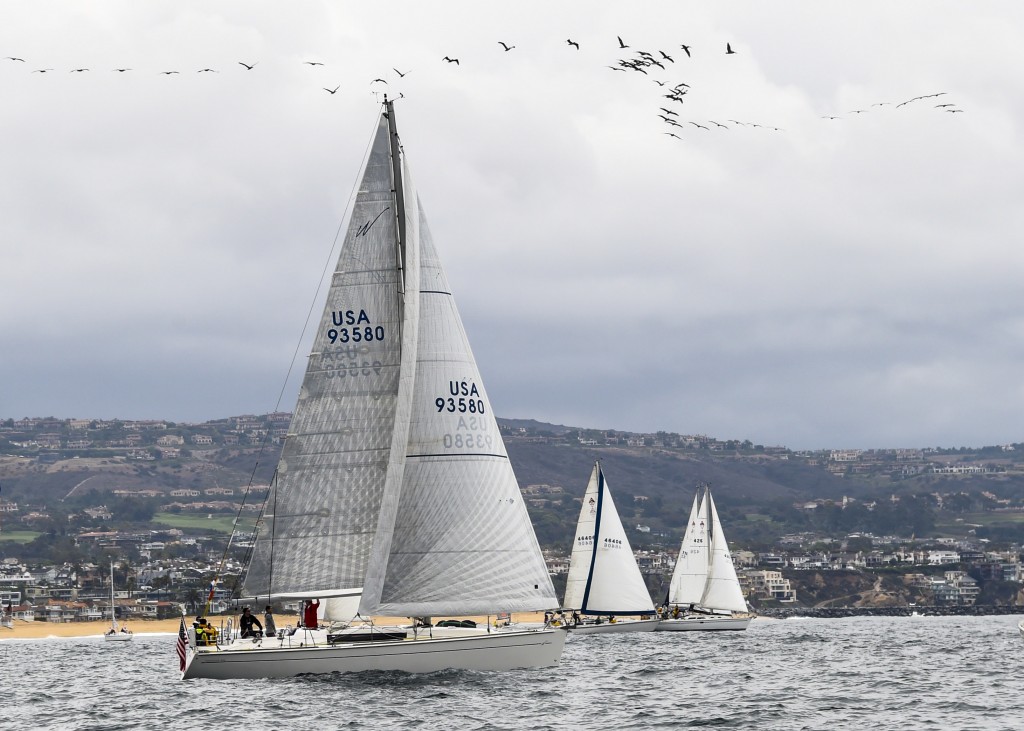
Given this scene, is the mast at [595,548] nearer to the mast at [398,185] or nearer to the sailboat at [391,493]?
the sailboat at [391,493]

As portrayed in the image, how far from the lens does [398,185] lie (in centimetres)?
4588

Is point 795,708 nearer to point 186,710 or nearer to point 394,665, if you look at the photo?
point 394,665

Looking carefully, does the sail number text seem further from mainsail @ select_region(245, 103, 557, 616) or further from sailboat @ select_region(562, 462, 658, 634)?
sailboat @ select_region(562, 462, 658, 634)

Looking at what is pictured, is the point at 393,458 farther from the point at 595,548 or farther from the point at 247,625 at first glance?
the point at 595,548

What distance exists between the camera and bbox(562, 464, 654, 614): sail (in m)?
94.6

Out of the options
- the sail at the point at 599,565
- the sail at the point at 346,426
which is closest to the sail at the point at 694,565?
the sail at the point at 599,565

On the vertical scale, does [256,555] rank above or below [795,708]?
above

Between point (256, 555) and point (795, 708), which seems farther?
point (256, 555)

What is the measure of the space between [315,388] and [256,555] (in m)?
4.85

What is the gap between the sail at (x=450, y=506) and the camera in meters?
43.5

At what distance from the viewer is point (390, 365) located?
1797 inches

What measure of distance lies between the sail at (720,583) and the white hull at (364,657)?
65316 millimetres

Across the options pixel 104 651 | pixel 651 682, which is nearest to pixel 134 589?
pixel 104 651

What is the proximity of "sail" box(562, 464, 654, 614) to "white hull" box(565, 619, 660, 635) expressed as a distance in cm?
120
